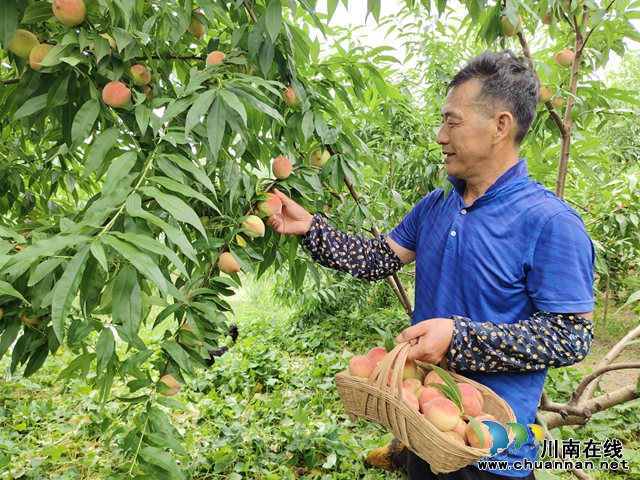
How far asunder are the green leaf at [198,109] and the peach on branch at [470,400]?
941 millimetres

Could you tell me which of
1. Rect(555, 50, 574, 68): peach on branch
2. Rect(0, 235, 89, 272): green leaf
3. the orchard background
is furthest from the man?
Rect(555, 50, 574, 68): peach on branch

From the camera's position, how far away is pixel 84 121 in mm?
1101

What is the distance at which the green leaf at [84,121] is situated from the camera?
43.1 inches

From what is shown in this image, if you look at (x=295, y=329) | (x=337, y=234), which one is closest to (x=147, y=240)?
(x=337, y=234)

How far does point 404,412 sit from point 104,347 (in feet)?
2.31

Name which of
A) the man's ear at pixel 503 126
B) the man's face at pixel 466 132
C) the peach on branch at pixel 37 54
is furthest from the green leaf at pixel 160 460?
the man's ear at pixel 503 126

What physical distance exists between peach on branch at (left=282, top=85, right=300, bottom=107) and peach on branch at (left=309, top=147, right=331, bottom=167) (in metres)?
0.28

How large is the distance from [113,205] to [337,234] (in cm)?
88

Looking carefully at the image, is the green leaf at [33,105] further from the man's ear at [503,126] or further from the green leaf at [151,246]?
the man's ear at [503,126]

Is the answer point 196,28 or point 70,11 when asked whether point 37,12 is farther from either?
point 196,28

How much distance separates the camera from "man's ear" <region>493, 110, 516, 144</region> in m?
1.27

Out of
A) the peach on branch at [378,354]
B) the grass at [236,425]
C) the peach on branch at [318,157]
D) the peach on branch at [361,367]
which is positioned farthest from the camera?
the grass at [236,425]

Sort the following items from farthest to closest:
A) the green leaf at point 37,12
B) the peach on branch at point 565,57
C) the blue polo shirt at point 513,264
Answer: the peach on branch at point 565,57
the blue polo shirt at point 513,264
the green leaf at point 37,12

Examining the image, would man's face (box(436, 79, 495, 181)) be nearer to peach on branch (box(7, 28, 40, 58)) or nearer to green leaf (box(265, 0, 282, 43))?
green leaf (box(265, 0, 282, 43))
